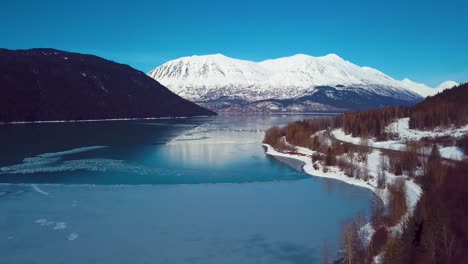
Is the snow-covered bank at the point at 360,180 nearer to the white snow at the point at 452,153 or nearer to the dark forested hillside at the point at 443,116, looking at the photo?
the white snow at the point at 452,153

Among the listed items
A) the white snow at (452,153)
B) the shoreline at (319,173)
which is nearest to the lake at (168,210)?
the shoreline at (319,173)

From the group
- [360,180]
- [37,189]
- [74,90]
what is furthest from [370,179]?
[74,90]

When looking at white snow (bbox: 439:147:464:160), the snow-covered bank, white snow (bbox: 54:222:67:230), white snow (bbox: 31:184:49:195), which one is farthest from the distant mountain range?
white snow (bbox: 54:222:67:230)

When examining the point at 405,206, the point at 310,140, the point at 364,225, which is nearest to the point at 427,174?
the point at 405,206

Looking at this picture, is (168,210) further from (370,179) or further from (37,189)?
(370,179)

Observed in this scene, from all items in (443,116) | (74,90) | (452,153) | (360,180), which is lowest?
(360,180)
